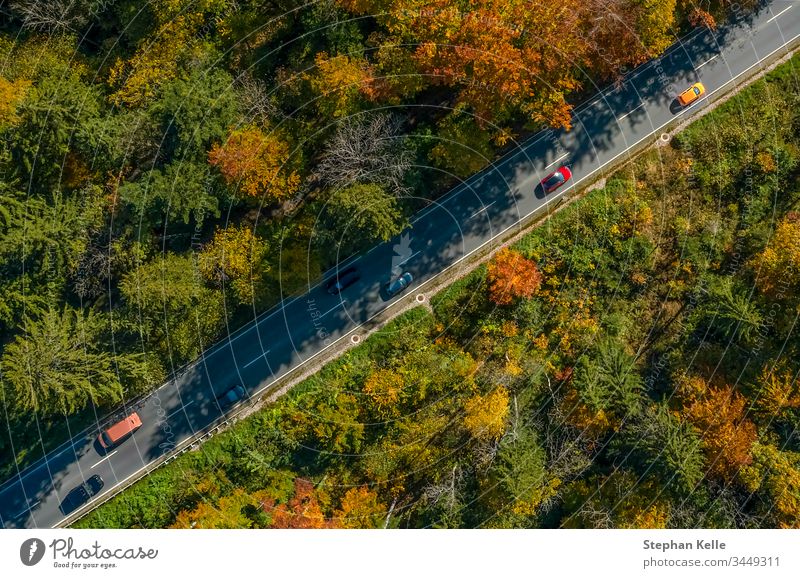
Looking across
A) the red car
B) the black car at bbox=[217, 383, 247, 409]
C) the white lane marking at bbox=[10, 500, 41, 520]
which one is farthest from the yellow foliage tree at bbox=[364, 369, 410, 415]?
the white lane marking at bbox=[10, 500, 41, 520]

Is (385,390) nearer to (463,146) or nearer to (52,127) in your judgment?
(463,146)

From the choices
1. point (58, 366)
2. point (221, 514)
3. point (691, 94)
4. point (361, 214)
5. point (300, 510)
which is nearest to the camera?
point (361, 214)

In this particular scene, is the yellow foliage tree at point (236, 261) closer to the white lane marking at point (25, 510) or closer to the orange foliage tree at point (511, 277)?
the orange foliage tree at point (511, 277)

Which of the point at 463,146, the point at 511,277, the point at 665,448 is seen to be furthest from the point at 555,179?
the point at 665,448

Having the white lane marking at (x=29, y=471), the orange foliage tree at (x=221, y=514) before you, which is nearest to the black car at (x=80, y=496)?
the white lane marking at (x=29, y=471)

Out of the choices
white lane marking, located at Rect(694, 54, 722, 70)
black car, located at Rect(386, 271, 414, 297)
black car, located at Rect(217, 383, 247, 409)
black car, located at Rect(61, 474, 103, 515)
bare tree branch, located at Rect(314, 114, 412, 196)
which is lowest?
black car, located at Rect(61, 474, 103, 515)

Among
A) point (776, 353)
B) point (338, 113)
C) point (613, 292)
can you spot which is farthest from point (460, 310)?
point (776, 353)

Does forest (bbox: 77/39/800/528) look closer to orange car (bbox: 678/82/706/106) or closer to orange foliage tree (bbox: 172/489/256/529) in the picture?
orange foliage tree (bbox: 172/489/256/529)

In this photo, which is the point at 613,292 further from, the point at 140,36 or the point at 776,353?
the point at 140,36
